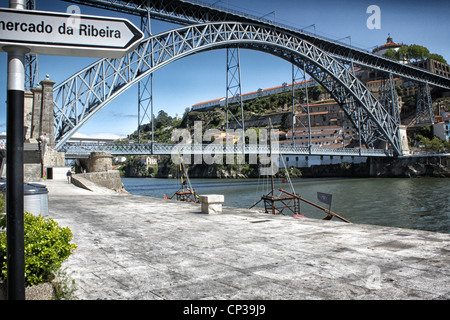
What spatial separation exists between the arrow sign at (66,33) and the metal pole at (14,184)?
189 mm

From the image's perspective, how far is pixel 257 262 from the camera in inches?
183

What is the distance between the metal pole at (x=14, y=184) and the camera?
2.19m

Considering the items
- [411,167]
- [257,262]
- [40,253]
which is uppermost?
[411,167]

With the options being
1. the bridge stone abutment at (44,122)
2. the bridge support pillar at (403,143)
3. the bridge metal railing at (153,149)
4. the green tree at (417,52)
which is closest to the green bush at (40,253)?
the bridge stone abutment at (44,122)

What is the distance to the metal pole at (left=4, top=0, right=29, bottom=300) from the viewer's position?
2.19m

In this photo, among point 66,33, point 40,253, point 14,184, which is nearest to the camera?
point 14,184

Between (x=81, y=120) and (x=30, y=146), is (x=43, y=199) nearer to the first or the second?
(x=30, y=146)

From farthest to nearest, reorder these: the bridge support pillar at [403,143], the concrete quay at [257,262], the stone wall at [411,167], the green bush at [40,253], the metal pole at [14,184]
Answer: the bridge support pillar at [403,143] < the stone wall at [411,167] < the concrete quay at [257,262] < the green bush at [40,253] < the metal pole at [14,184]

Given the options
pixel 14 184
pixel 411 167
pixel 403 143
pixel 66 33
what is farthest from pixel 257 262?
pixel 403 143

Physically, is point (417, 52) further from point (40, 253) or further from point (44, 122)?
point (40, 253)

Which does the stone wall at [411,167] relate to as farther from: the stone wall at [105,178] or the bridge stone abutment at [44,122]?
the bridge stone abutment at [44,122]

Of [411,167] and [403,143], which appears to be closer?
[411,167]

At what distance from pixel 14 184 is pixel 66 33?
106cm
